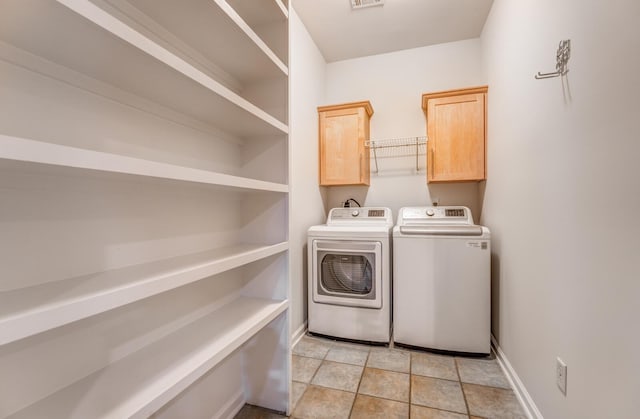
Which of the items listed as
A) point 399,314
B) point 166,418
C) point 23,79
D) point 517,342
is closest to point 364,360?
point 399,314

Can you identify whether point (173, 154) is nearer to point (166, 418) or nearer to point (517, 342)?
point (166, 418)

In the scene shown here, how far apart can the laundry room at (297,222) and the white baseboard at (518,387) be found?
15mm

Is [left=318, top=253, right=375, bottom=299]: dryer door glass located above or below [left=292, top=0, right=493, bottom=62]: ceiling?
below

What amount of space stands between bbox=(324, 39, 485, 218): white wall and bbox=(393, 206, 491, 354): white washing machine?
776 millimetres

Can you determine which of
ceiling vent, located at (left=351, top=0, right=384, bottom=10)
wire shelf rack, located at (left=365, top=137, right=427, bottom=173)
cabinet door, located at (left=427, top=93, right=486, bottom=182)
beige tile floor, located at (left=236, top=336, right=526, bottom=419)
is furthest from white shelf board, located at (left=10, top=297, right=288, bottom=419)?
ceiling vent, located at (left=351, top=0, right=384, bottom=10)

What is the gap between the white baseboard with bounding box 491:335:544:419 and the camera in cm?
139

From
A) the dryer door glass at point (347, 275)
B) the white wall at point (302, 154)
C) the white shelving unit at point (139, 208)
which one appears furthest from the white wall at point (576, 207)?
the white wall at point (302, 154)

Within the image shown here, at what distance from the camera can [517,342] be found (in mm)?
1633

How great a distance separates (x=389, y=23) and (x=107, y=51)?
2.41m

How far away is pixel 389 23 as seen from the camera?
2.42 metres

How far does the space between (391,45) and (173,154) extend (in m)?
2.53

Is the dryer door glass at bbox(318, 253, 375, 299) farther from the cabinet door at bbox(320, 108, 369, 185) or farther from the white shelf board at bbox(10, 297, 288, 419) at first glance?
the white shelf board at bbox(10, 297, 288, 419)

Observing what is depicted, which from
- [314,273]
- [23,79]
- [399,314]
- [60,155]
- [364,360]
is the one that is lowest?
[364,360]

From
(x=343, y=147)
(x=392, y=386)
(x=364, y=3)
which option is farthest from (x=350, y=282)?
(x=364, y=3)
